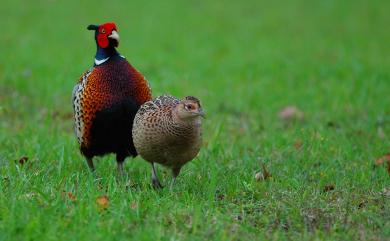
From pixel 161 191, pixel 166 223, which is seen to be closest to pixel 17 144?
pixel 161 191

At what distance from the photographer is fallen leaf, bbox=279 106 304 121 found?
878 cm

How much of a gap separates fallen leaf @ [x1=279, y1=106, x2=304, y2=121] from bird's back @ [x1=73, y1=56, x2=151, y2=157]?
3079 millimetres

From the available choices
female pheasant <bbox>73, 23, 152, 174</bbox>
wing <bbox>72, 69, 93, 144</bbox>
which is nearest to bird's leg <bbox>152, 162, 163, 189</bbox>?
female pheasant <bbox>73, 23, 152, 174</bbox>

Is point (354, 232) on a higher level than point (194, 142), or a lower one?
lower

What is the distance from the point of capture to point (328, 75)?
35.9 ft

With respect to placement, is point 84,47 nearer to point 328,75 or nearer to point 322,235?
point 328,75

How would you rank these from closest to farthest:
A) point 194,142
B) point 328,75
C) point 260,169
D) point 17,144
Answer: point 194,142 < point 260,169 < point 17,144 < point 328,75

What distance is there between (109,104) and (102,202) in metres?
1.40

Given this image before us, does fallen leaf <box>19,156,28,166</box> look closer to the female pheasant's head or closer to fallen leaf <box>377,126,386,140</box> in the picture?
the female pheasant's head

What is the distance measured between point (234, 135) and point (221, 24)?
7024mm

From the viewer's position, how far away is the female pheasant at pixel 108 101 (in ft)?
19.2

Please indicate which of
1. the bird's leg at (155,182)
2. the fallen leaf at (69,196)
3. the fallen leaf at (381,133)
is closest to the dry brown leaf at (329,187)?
the bird's leg at (155,182)

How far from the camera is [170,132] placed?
17.3 ft

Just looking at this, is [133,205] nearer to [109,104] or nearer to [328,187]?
[109,104]
